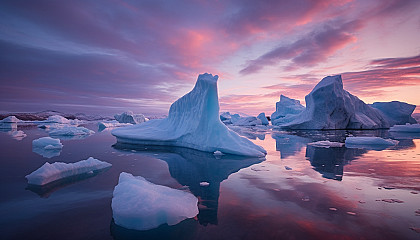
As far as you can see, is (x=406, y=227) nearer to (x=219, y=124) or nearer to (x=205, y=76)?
(x=219, y=124)

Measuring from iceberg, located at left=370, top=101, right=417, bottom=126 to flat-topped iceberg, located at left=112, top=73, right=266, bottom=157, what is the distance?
34.7m

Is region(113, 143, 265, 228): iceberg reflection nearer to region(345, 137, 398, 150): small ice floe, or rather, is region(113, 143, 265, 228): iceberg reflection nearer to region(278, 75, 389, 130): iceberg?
region(345, 137, 398, 150): small ice floe

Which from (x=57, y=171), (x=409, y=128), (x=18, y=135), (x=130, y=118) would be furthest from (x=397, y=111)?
(x=18, y=135)

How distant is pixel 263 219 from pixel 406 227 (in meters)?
1.76

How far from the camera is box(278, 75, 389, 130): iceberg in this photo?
23.0 meters

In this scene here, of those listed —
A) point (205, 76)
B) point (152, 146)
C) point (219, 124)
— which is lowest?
point (152, 146)

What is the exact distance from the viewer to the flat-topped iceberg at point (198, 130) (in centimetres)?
821

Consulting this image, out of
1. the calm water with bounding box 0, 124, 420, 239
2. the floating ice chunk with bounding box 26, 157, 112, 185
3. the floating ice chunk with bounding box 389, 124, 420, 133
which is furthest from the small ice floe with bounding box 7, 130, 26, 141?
the floating ice chunk with bounding box 389, 124, 420, 133

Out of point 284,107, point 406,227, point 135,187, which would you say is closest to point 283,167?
point 406,227

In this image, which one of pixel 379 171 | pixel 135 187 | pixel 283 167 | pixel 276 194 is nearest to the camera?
pixel 135 187

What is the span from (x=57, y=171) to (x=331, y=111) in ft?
86.0

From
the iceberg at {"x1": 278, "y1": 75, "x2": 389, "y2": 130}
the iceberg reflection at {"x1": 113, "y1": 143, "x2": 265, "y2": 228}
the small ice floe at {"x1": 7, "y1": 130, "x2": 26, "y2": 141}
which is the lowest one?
the small ice floe at {"x1": 7, "y1": 130, "x2": 26, "y2": 141}

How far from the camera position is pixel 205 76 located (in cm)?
1041

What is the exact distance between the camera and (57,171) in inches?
174
